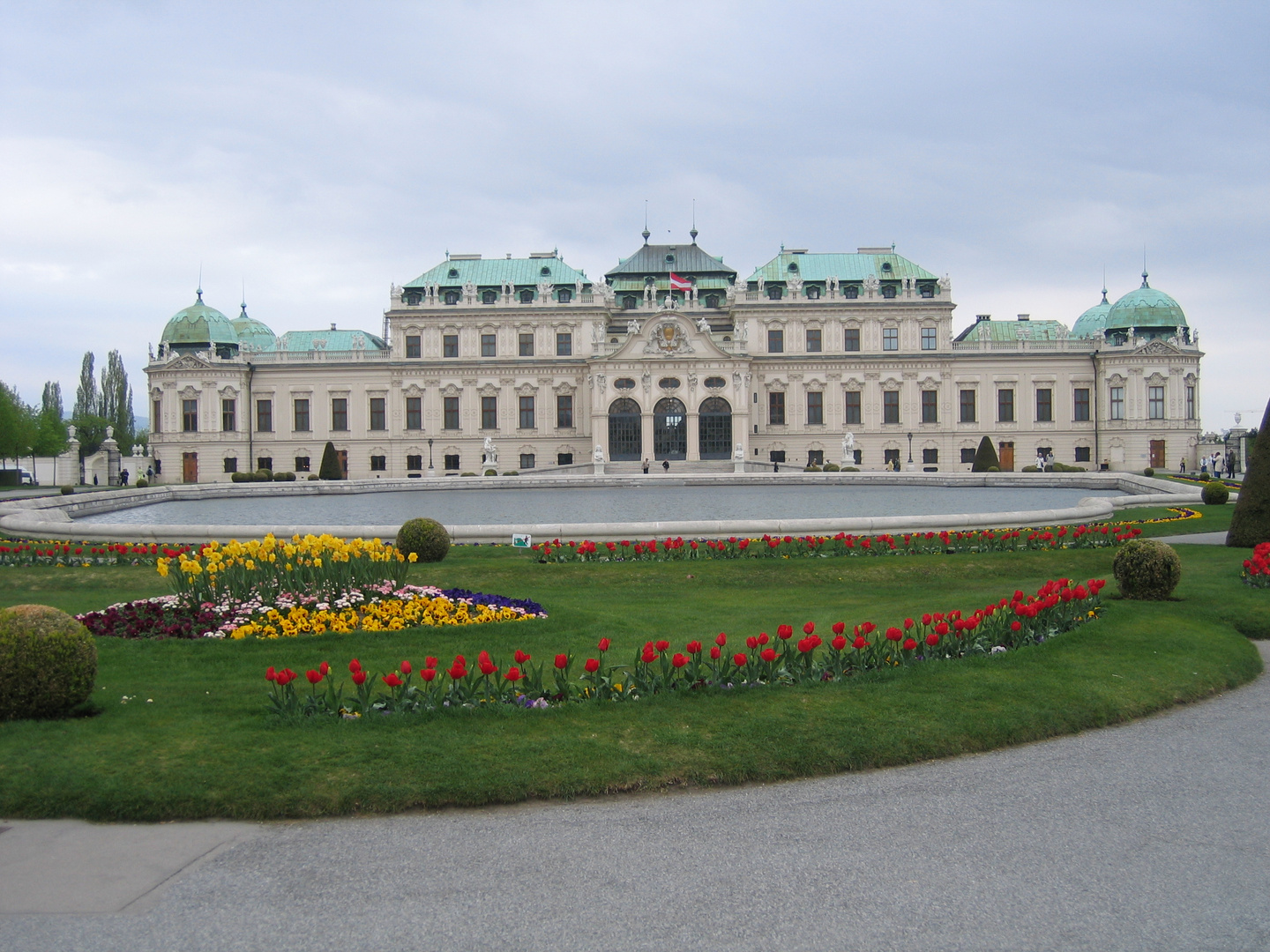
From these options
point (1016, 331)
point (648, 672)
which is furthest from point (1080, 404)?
point (648, 672)

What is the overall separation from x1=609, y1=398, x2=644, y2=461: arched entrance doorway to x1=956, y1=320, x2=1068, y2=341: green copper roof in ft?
88.8

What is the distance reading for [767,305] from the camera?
2869 inches

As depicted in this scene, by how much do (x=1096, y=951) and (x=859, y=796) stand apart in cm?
232

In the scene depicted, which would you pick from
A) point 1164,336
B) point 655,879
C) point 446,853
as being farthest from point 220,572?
point 1164,336

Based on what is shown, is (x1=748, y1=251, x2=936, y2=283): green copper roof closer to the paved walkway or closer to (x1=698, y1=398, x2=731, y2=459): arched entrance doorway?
(x1=698, y1=398, x2=731, y2=459): arched entrance doorway

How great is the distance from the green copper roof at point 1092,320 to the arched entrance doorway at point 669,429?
112 feet

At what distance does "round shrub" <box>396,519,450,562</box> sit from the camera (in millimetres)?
18547

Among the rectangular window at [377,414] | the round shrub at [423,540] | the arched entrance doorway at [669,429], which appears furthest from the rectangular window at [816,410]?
the round shrub at [423,540]

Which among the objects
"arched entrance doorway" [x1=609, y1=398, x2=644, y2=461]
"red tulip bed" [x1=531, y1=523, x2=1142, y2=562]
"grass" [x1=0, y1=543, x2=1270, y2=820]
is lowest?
"grass" [x1=0, y1=543, x2=1270, y2=820]

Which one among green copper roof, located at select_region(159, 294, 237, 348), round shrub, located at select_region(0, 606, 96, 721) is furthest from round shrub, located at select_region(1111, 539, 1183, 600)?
green copper roof, located at select_region(159, 294, 237, 348)

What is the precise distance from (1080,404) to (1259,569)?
63.5m

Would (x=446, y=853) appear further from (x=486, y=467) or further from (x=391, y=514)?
(x=486, y=467)

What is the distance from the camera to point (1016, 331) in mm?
76250

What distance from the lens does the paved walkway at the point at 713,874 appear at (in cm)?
526
